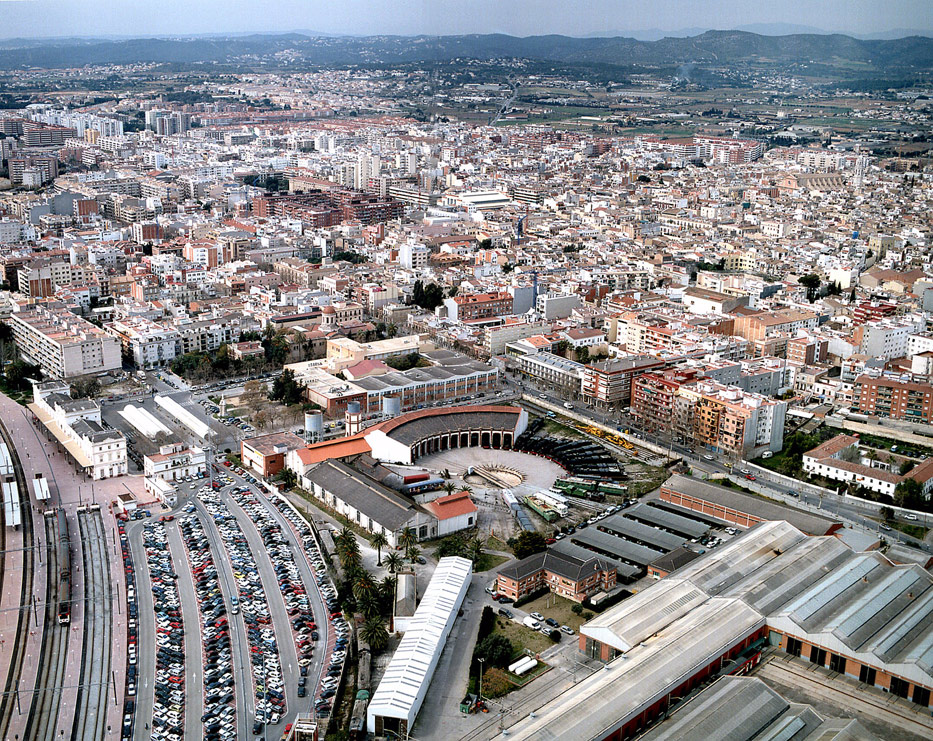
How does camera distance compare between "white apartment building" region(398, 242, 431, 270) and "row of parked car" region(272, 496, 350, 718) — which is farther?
"white apartment building" region(398, 242, 431, 270)

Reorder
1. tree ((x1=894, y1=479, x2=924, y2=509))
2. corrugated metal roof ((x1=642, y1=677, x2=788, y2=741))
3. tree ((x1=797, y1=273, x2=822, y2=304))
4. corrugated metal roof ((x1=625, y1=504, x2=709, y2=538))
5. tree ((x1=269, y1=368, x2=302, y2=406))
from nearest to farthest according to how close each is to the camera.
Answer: corrugated metal roof ((x1=642, y1=677, x2=788, y2=741))
corrugated metal roof ((x1=625, y1=504, x2=709, y2=538))
tree ((x1=894, y1=479, x2=924, y2=509))
tree ((x1=269, y1=368, x2=302, y2=406))
tree ((x1=797, y1=273, x2=822, y2=304))

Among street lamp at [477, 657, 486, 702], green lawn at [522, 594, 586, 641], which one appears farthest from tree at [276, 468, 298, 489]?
street lamp at [477, 657, 486, 702]

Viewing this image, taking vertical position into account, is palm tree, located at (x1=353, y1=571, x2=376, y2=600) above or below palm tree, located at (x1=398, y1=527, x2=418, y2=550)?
above

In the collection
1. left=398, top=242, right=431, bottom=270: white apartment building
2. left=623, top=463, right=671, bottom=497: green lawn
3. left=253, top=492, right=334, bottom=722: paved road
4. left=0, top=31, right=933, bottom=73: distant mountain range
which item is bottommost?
left=623, top=463, right=671, bottom=497: green lawn

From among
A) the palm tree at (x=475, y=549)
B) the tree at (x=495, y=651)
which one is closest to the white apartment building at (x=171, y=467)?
the palm tree at (x=475, y=549)

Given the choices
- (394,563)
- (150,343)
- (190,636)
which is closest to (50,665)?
(190,636)

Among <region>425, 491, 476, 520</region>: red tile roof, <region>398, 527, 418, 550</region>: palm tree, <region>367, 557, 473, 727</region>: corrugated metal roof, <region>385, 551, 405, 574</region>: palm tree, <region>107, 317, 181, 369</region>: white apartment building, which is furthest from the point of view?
<region>107, 317, 181, 369</region>: white apartment building

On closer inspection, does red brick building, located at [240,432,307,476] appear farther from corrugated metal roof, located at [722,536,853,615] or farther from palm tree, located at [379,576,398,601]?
corrugated metal roof, located at [722,536,853,615]

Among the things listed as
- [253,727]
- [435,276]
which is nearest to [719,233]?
[435,276]
